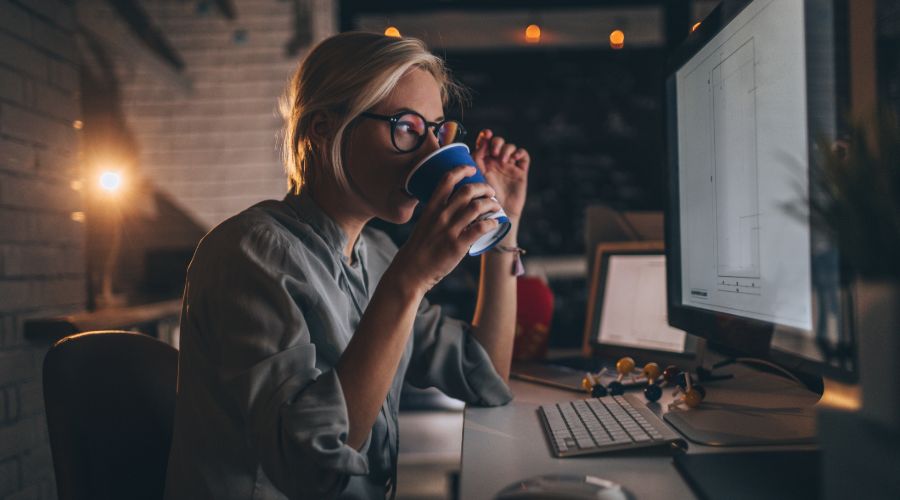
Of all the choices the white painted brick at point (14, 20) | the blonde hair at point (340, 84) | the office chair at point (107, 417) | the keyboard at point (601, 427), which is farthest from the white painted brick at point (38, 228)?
the keyboard at point (601, 427)

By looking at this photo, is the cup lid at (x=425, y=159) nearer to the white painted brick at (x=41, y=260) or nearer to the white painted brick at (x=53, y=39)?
the white painted brick at (x=41, y=260)

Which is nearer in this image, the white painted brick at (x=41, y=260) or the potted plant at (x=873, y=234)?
the potted plant at (x=873, y=234)

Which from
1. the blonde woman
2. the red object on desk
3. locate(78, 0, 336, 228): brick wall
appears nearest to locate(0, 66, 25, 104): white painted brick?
the blonde woman

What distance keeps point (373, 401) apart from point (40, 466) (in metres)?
1.29

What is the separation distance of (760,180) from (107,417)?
923 millimetres

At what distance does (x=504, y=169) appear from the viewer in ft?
4.47

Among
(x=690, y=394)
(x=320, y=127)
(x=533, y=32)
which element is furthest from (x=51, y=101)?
(x=533, y=32)

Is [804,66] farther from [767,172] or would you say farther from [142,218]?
[142,218]

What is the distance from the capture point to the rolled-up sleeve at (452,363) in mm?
1134

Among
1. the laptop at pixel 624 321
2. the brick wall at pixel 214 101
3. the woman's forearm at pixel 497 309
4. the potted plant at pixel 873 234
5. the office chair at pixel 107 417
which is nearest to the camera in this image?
the potted plant at pixel 873 234

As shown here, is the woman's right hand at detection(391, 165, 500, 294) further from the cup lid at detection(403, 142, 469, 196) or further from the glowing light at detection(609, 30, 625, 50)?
the glowing light at detection(609, 30, 625, 50)

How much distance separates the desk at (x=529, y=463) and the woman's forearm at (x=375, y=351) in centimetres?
14

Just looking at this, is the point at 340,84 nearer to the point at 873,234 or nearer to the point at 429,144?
the point at 429,144

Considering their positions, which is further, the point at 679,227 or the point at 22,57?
the point at 22,57
